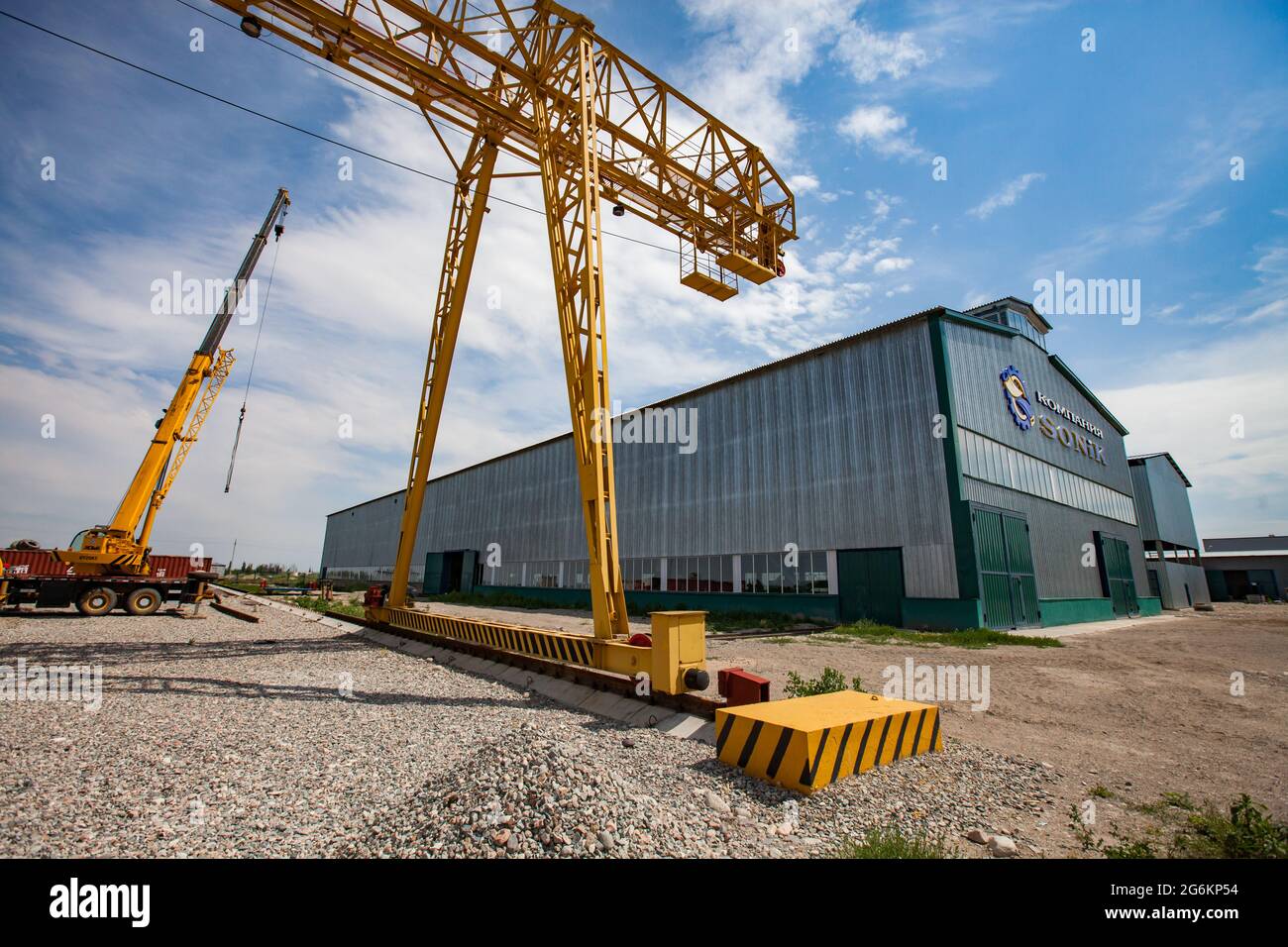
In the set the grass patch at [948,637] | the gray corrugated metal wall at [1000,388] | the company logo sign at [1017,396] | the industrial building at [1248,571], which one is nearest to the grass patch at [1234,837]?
the grass patch at [948,637]

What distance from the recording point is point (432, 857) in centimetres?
331

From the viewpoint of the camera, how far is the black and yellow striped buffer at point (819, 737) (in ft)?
15.2

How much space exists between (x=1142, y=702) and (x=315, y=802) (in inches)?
436

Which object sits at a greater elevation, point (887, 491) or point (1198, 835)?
point (887, 491)

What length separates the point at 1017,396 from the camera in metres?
21.5

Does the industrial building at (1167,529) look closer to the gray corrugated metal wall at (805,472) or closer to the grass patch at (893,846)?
the gray corrugated metal wall at (805,472)

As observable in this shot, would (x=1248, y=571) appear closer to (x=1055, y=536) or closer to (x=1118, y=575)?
(x=1118, y=575)

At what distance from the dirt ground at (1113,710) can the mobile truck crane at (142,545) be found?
2053 cm

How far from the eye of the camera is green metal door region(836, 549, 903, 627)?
17.7 meters

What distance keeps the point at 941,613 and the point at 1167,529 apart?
35.5m

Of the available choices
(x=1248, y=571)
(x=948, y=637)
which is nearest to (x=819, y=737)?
(x=948, y=637)

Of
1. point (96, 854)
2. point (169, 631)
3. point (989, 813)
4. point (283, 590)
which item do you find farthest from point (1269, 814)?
point (283, 590)
